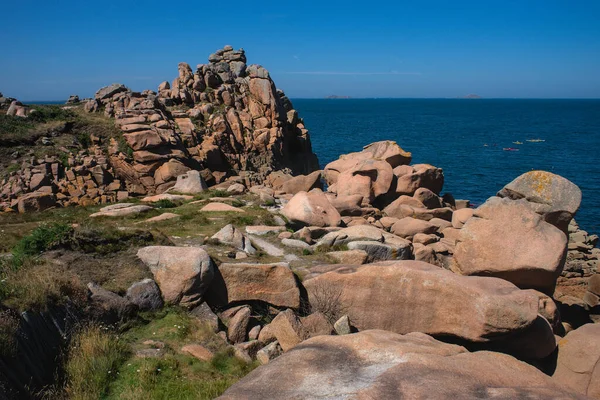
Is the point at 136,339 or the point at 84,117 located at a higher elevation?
the point at 84,117

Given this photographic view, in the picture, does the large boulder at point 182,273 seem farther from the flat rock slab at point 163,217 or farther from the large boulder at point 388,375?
the flat rock slab at point 163,217

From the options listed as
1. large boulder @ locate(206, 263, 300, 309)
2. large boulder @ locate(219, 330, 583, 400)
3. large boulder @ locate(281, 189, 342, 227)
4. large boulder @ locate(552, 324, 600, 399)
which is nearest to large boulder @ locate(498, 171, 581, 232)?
large boulder @ locate(552, 324, 600, 399)

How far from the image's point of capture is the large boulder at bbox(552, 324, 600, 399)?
13.1 m

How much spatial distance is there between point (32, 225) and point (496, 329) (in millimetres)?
18358

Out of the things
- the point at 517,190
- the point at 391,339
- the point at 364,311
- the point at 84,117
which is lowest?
the point at 364,311

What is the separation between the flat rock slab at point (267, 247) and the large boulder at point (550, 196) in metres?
9.32

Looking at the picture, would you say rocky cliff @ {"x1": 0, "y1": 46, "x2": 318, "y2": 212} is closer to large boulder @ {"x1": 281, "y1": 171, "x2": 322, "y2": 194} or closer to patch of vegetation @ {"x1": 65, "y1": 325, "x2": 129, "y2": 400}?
large boulder @ {"x1": 281, "y1": 171, "x2": 322, "y2": 194}

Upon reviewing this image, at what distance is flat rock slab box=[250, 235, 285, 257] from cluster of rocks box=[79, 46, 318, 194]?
14081mm

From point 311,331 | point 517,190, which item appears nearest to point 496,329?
point 311,331

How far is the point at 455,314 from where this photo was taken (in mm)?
13117

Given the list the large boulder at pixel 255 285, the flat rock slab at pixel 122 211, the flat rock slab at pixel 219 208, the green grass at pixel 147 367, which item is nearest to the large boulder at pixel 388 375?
the green grass at pixel 147 367

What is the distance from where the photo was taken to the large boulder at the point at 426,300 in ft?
41.8

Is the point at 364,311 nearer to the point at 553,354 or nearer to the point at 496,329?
the point at 496,329

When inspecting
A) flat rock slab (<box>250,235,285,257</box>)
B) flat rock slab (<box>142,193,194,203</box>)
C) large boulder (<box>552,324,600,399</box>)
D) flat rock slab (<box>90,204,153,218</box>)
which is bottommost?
large boulder (<box>552,324,600,399</box>)
